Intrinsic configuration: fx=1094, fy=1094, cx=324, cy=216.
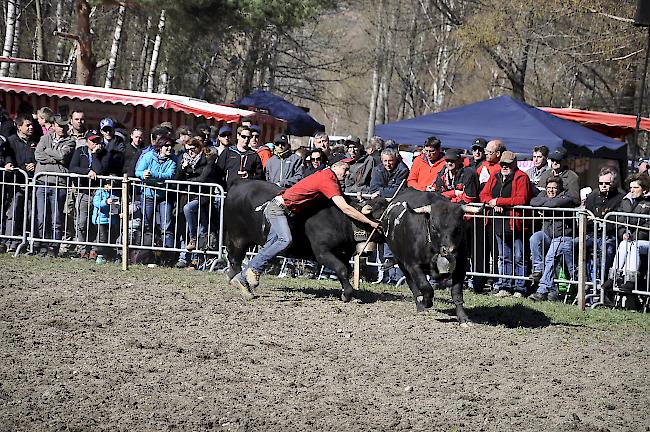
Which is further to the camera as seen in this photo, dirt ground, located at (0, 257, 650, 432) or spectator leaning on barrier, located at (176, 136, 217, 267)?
spectator leaning on barrier, located at (176, 136, 217, 267)

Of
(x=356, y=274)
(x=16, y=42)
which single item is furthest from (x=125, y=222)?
(x=16, y=42)

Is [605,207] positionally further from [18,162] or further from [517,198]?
[18,162]

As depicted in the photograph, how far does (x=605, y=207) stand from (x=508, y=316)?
273 cm

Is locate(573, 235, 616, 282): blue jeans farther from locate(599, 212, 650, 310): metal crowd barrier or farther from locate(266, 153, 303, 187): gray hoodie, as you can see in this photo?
locate(266, 153, 303, 187): gray hoodie

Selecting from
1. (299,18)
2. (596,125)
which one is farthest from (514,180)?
(299,18)

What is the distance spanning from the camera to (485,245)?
→ 15.1m

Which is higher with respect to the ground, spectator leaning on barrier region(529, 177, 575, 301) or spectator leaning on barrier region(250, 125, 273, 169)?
spectator leaning on barrier region(250, 125, 273, 169)

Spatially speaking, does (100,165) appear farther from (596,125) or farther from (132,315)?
(596,125)

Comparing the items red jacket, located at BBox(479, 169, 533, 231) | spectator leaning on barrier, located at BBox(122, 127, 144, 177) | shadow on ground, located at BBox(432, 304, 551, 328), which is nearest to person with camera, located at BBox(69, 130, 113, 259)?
spectator leaning on barrier, located at BBox(122, 127, 144, 177)

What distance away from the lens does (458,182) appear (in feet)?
48.8

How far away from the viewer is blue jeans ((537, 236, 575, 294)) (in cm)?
1451

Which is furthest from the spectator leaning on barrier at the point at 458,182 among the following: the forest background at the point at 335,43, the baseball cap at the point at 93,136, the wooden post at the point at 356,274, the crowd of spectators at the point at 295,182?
the forest background at the point at 335,43

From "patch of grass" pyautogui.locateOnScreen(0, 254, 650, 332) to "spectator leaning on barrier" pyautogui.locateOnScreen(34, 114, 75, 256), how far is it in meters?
0.67

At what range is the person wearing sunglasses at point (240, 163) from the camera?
16.0 m
